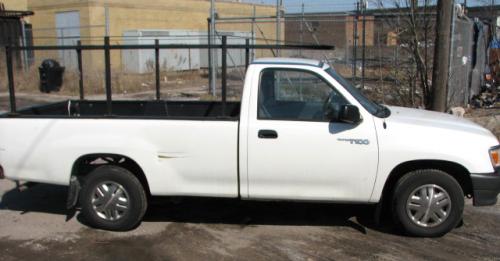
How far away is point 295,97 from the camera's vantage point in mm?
5793

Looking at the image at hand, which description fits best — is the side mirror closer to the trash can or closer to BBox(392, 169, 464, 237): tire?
BBox(392, 169, 464, 237): tire

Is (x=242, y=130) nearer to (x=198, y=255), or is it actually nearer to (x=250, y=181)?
(x=250, y=181)

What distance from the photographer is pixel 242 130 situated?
5.37 metres

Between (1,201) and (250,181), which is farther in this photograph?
(1,201)

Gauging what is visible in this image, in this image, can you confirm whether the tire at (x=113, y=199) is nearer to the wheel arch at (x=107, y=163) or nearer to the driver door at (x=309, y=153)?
the wheel arch at (x=107, y=163)

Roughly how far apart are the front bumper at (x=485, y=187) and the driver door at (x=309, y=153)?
982mm

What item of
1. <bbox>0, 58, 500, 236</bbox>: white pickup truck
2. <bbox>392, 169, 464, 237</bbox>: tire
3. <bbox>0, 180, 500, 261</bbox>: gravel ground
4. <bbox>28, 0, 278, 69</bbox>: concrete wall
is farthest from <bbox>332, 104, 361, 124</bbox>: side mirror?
<bbox>28, 0, 278, 69</bbox>: concrete wall

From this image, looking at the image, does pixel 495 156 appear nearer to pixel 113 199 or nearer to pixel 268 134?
pixel 268 134

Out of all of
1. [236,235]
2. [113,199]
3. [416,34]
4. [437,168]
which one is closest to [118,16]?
[416,34]

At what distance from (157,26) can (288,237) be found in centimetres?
2812

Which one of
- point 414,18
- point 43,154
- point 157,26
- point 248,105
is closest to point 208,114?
point 248,105

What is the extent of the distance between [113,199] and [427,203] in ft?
10.4

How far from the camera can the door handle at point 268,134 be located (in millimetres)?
5316

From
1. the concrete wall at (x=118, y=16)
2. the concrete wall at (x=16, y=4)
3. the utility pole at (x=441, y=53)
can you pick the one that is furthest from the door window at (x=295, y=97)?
the concrete wall at (x=16, y=4)
